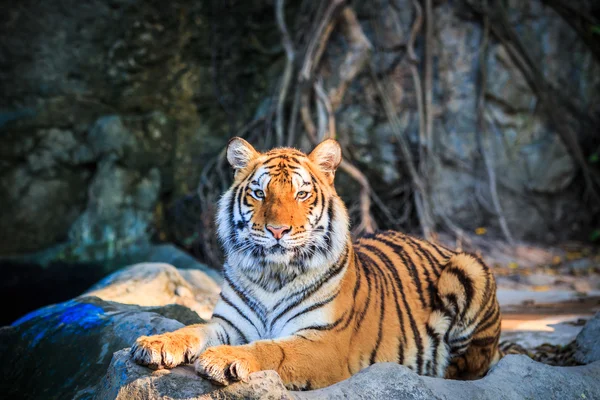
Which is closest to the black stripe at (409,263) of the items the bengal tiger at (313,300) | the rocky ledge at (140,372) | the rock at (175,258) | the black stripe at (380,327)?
the bengal tiger at (313,300)

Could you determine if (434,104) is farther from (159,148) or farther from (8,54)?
(8,54)

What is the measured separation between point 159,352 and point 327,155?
1339mm

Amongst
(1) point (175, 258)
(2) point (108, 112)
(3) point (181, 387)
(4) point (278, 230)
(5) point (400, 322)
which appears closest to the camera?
(3) point (181, 387)

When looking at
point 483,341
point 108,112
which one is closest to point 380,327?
point 483,341

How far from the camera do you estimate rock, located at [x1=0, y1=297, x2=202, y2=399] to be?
11.1 feet

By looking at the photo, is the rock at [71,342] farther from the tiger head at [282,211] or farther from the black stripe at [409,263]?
the black stripe at [409,263]

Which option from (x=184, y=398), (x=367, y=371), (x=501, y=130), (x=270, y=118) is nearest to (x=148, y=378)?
(x=184, y=398)

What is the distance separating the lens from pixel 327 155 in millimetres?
3246

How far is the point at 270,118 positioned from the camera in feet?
27.2

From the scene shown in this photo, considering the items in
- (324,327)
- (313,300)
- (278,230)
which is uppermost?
(278,230)

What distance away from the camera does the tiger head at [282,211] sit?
9.43ft

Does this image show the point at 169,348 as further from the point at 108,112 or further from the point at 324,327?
the point at 108,112

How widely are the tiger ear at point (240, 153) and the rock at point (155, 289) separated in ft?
5.54

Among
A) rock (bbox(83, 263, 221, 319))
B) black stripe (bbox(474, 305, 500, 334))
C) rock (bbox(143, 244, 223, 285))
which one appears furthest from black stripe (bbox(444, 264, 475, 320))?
rock (bbox(143, 244, 223, 285))
